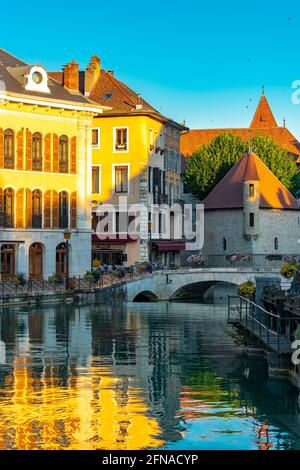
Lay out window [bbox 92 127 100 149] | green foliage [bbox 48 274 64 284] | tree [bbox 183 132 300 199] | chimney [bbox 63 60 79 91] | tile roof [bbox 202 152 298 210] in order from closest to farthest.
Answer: green foliage [bbox 48 274 64 284] < chimney [bbox 63 60 79 91] < window [bbox 92 127 100 149] < tile roof [bbox 202 152 298 210] < tree [bbox 183 132 300 199]

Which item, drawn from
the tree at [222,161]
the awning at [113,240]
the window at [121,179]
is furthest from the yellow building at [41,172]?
the tree at [222,161]

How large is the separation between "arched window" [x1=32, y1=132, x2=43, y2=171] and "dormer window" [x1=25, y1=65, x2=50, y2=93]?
2.82 meters

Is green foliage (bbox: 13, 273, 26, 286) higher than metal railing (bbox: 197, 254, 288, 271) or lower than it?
lower

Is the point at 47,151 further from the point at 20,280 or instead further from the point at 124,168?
the point at 124,168

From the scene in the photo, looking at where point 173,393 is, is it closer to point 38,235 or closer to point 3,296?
point 3,296

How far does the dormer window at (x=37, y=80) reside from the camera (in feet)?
208

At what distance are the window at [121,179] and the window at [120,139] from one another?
1403mm

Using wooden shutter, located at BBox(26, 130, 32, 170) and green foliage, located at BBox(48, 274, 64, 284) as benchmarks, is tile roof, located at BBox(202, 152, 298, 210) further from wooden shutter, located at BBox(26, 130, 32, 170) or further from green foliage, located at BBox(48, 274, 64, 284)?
green foliage, located at BBox(48, 274, 64, 284)

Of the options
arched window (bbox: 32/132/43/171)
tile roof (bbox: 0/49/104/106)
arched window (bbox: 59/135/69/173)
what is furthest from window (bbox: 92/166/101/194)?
arched window (bbox: 32/132/43/171)

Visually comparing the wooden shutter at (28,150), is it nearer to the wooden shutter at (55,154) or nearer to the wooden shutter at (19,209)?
the wooden shutter at (19,209)

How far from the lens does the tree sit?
295 feet

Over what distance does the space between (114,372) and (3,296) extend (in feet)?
83.7

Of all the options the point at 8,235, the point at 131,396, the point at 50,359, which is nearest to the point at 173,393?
the point at 131,396

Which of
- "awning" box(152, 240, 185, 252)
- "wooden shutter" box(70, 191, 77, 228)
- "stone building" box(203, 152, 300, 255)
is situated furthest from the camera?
"stone building" box(203, 152, 300, 255)
